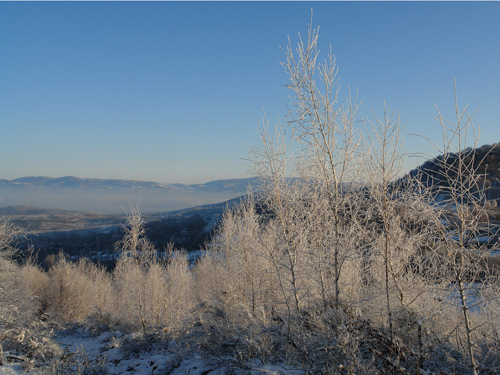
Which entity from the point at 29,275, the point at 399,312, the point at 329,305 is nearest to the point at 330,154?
the point at 329,305

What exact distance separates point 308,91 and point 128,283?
22.3 m

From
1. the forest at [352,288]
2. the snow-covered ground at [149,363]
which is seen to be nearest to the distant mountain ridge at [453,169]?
the forest at [352,288]

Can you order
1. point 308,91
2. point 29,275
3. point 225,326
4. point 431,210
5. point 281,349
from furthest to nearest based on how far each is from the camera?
point 29,275 → point 225,326 → point 281,349 → point 308,91 → point 431,210

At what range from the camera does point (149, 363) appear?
7.61m

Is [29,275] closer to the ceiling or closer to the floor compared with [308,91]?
closer to the floor

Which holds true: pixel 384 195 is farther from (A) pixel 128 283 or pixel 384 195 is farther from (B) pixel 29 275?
(B) pixel 29 275

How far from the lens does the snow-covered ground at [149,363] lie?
5.18 metres

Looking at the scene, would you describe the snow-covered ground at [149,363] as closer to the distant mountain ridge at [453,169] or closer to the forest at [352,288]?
the forest at [352,288]

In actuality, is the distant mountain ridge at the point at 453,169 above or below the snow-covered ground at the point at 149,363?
above

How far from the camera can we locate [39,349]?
7.41m

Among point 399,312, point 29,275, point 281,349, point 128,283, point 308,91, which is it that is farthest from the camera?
point 29,275

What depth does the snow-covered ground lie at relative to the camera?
204 inches

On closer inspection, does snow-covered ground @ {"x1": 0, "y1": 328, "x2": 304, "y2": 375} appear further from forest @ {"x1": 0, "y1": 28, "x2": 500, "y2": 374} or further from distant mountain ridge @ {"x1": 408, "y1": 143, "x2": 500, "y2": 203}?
distant mountain ridge @ {"x1": 408, "y1": 143, "x2": 500, "y2": 203}

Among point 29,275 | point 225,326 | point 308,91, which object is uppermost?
point 308,91
